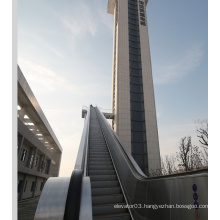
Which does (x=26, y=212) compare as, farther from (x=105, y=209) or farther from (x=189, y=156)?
(x=189, y=156)

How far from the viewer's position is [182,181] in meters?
2.20

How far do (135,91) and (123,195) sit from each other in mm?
21871

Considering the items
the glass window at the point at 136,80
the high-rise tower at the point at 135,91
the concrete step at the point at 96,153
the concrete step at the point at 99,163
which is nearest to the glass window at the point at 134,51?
the high-rise tower at the point at 135,91

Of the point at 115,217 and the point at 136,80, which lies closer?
the point at 115,217

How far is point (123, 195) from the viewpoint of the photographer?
4008 millimetres

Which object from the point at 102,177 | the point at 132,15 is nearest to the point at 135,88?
the point at 132,15

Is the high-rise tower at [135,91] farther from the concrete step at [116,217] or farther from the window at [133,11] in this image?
the concrete step at [116,217]

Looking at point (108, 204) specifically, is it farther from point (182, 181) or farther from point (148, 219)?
point (182, 181)

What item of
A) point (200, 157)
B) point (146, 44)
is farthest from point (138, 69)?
point (200, 157)

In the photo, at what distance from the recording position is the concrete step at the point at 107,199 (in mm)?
3680

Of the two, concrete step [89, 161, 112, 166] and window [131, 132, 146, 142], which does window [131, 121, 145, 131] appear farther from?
concrete step [89, 161, 112, 166]

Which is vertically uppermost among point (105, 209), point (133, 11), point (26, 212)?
point (133, 11)

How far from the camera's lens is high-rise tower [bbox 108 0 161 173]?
2134 cm
